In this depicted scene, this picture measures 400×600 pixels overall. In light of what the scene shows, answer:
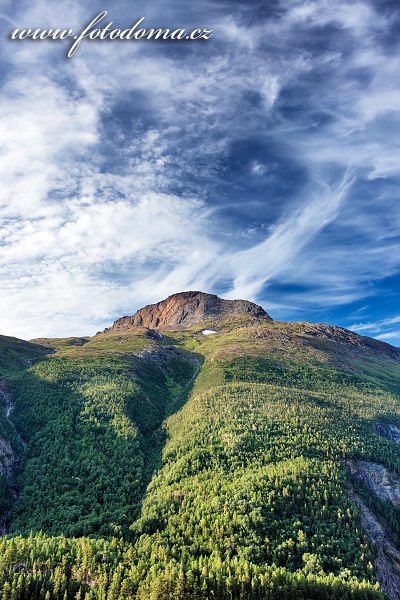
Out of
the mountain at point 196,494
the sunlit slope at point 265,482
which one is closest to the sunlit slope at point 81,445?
the mountain at point 196,494

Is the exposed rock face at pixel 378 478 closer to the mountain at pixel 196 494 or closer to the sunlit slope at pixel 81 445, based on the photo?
the mountain at pixel 196 494

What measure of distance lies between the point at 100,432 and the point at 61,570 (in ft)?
217

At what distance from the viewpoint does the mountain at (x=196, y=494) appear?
192 feet

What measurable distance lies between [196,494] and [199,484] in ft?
12.8

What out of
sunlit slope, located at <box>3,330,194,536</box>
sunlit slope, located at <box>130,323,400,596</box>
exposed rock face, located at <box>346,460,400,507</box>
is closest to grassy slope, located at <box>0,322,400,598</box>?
sunlit slope, located at <box>130,323,400,596</box>

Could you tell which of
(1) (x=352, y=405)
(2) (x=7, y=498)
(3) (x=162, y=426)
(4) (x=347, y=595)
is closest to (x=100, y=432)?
(3) (x=162, y=426)

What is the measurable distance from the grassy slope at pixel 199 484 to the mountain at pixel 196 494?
1.14 feet

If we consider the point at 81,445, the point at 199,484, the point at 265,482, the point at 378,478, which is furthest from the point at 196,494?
the point at 378,478

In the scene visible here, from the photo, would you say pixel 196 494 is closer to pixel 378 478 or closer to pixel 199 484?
pixel 199 484

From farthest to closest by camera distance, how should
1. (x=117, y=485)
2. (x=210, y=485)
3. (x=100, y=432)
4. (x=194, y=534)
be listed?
(x=100, y=432) → (x=117, y=485) → (x=210, y=485) → (x=194, y=534)

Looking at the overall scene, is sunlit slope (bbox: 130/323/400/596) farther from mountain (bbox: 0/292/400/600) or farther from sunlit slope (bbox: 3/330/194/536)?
sunlit slope (bbox: 3/330/194/536)

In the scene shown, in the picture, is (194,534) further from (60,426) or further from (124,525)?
(60,426)

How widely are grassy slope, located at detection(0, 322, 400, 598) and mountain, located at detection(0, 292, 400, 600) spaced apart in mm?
347

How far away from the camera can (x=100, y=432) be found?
123 meters
